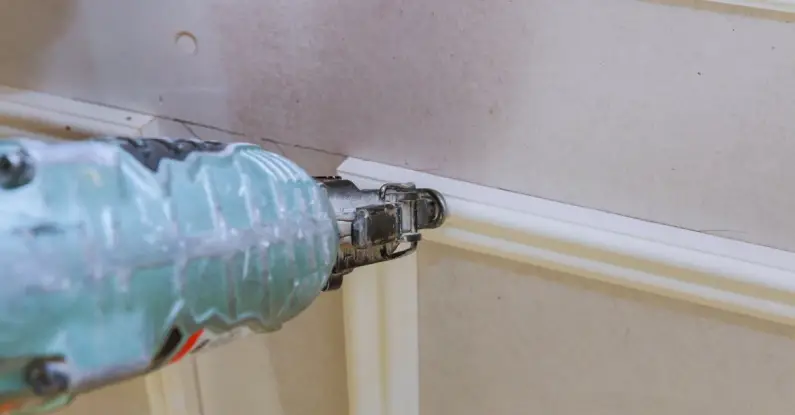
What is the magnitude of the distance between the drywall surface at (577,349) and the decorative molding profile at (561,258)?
0.06 feet

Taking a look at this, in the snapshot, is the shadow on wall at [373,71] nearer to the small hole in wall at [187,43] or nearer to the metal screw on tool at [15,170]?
the small hole in wall at [187,43]

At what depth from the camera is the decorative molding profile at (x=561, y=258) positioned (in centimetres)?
54

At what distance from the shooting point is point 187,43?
0.65 m

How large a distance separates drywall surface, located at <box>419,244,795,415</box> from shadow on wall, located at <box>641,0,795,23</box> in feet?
0.66

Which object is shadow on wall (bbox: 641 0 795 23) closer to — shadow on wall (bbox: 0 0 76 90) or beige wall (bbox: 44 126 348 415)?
beige wall (bbox: 44 126 348 415)

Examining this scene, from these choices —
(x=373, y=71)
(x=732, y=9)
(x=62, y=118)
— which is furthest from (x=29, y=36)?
(x=732, y=9)

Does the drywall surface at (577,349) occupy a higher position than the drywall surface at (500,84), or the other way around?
the drywall surface at (500,84)

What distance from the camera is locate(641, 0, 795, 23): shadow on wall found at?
0.48 metres

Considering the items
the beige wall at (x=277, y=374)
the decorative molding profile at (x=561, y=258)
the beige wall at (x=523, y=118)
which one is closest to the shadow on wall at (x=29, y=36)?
the beige wall at (x=523, y=118)

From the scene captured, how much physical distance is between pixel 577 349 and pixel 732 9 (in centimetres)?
27

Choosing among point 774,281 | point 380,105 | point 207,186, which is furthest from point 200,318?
point 774,281

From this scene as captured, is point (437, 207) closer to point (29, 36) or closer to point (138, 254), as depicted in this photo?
point (138, 254)

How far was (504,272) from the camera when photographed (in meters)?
0.62

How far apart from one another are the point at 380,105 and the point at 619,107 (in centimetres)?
17
